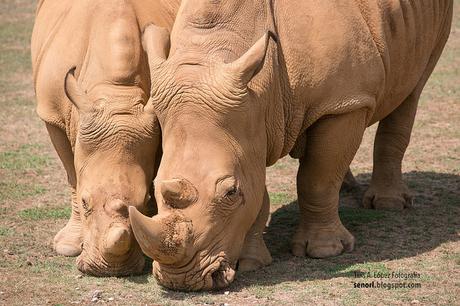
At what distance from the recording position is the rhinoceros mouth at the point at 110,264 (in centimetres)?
793

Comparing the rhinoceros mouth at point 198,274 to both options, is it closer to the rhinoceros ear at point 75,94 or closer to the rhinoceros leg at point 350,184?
the rhinoceros ear at point 75,94

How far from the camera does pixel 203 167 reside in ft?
24.2

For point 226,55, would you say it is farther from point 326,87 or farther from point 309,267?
point 309,267

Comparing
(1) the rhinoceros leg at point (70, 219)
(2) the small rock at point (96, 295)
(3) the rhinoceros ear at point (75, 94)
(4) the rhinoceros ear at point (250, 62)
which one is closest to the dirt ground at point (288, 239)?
(2) the small rock at point (96, 295)

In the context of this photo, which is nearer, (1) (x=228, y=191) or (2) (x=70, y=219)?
(1) (x=228, y=191)

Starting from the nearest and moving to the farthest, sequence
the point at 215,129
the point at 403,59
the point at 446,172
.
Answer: the point at 215,129 < the point at 403,59 < the point at 446,172

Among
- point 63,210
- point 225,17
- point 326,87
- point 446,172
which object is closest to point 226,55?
point 225,17

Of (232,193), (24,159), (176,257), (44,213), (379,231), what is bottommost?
(24,159)

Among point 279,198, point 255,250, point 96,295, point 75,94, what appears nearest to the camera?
point 96,295

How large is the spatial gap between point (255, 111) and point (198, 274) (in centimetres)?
121

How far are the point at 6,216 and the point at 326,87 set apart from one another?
3420mm

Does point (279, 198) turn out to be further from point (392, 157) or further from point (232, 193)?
point (232, 193)

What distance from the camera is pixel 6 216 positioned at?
10016 mm

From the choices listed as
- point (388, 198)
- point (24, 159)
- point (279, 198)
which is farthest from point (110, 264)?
point (24, 159)
